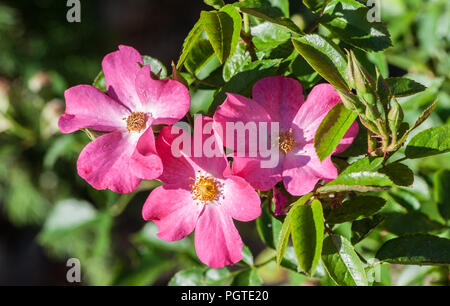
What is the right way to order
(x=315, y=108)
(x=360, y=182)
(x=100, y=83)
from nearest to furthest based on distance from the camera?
(x=360, y=182) < (x=315, y=108) < (x=100, y=83)

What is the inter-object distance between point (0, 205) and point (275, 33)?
229cm

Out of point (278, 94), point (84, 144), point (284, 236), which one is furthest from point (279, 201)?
point (84, 144)

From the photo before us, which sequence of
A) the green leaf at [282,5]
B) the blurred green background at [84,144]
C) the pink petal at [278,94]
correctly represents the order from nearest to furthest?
the pink petal at [278,94], the green leaf at [282,5], the blurred green background at [84,144]

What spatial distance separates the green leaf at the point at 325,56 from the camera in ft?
2.00

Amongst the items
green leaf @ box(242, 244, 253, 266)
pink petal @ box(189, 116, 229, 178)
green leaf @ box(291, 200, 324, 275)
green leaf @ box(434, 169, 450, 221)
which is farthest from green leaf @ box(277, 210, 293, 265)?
green leaf @ box(434, 169, 450, 221)

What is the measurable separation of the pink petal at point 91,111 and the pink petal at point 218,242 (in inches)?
8.3

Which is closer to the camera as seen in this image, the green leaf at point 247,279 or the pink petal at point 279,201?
the pink petal at point 279,201

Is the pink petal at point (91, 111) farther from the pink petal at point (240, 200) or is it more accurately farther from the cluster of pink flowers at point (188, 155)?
the pink petal at point (240, 200)

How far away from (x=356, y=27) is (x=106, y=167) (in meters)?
0.43

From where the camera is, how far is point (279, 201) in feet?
2.15

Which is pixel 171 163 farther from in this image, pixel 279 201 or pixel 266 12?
pixel 266 12

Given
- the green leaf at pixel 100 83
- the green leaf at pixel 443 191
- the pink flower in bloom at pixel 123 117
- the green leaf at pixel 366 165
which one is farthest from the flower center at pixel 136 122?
the green leaf at pixel 443 191
